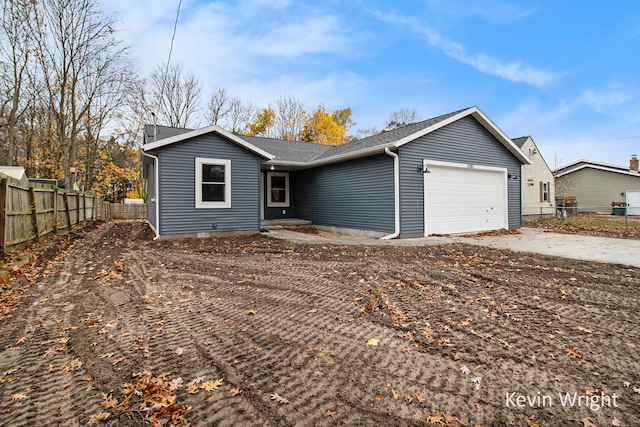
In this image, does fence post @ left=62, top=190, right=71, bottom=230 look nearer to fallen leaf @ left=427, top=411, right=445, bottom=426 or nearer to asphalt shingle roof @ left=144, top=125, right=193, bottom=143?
asphalt shingle roof @ left=144, top=125, right=193, bottom=143

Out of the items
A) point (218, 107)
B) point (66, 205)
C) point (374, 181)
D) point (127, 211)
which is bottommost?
point (127, 211)

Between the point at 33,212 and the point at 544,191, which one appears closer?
the point at 33,212

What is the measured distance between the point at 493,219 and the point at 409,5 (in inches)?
322

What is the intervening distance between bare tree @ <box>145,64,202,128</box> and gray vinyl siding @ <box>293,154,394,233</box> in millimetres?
16540

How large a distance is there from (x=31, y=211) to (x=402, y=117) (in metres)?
30.6

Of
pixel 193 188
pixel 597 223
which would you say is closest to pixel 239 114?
pixel 193 188

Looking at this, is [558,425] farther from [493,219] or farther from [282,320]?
[493,219]

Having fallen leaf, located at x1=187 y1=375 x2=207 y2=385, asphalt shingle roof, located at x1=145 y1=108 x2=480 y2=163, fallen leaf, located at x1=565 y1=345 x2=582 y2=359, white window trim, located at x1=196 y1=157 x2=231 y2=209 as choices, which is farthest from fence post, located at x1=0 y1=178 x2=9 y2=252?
fallen leaf, located at x1=565 y1=345 x2=582 y2=359

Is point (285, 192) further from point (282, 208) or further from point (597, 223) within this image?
point (597, 223)

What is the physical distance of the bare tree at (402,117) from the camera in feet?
105

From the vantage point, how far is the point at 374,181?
10.6 metres

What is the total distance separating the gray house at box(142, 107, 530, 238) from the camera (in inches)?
385

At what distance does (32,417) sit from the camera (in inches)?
73.6

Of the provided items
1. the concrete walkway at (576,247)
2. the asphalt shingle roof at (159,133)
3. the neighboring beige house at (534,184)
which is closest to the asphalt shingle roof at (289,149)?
the asphalt shingle roof at (159,133)
